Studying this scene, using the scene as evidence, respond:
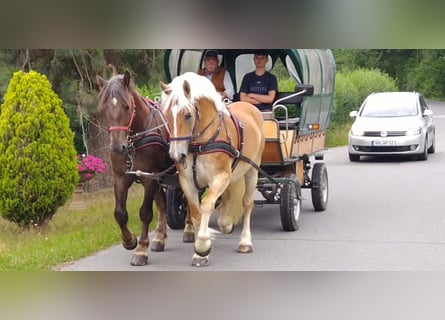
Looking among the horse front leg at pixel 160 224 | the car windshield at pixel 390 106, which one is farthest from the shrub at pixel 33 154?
the car windshield at pixel 390 106

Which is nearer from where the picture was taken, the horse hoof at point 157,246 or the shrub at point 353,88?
the horse hoof at point 157,246

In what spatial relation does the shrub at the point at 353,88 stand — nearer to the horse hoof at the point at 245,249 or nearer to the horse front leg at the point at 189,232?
the horse front leg at the point at 189,232

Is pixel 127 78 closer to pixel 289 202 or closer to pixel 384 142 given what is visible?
pixel 289 202

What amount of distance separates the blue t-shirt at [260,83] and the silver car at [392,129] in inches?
323

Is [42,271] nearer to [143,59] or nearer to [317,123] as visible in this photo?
[317,123]

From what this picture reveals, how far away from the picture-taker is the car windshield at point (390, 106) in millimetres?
16828

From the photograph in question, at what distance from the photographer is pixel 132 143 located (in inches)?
259

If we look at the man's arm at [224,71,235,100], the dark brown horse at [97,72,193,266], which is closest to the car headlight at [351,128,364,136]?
the man's arm at [224,71,235,100]

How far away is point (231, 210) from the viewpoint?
23.5 ft

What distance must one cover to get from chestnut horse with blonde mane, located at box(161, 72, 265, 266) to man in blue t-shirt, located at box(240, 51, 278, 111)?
1384mm

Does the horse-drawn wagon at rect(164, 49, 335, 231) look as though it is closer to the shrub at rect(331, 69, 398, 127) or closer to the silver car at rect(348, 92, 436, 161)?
the silver car at rect(348, 92, 436, 161)

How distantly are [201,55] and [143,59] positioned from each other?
2903 millimetres

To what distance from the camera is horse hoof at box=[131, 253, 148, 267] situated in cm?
679
